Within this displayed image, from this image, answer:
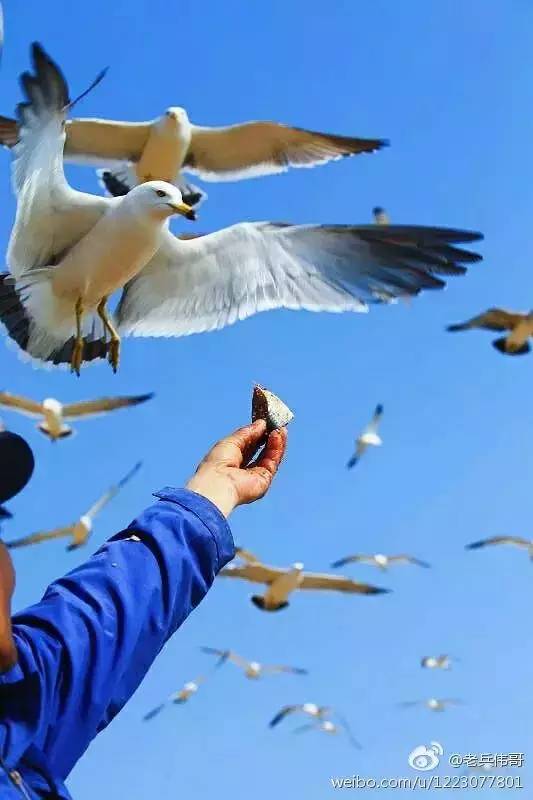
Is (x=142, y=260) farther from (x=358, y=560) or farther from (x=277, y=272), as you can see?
(x=358, y=560)

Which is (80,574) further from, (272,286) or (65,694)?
(272,286)

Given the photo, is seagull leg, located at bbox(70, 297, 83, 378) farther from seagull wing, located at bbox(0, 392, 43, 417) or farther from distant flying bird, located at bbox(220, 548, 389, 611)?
distant flying bird, located at bbox(220, 548, 389, 611)

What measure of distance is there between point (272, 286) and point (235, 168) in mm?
4024

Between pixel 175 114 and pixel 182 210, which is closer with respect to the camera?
pixel 182 210

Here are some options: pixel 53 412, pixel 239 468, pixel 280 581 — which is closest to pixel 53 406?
pixel 53 412

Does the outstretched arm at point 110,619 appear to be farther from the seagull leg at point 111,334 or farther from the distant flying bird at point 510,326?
the distant flying bird at point 510,326

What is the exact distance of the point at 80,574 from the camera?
1.23 meters

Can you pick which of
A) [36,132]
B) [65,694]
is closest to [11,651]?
[65,694]

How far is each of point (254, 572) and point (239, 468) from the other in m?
11.7

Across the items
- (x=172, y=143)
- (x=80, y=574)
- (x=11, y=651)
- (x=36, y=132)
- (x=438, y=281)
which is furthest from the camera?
(x=172, y=143)

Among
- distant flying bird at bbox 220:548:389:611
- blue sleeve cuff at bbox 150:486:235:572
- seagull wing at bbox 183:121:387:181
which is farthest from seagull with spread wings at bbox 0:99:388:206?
blue sleeve cuff at bbox 150:486:235:572

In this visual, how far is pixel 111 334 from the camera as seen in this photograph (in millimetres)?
5938

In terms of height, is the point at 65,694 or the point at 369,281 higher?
the point at 369,281

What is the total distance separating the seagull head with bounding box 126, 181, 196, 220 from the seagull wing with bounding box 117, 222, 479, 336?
216 millimetres
